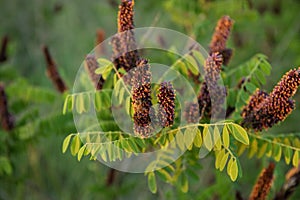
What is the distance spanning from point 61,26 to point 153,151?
121 inches

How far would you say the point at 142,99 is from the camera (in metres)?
1.31

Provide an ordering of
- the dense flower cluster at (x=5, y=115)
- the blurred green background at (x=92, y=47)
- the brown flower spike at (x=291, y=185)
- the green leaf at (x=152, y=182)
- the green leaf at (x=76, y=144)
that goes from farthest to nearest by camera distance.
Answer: the blurred green background at (x=92, y=47) → the dense flower cluster at (x=5, y=115) → the brown flower spike at (x=291, y=185) → the green leaf at (x=152, y=182) → the green leaf at (x=76, y=144)

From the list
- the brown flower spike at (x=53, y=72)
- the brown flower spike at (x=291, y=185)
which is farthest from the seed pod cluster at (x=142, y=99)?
the brown flower spike at (x=53, y=72)

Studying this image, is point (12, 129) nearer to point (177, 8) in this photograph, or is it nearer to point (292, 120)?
point (177, 8)

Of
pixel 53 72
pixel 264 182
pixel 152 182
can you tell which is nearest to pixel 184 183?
pixel 152 182

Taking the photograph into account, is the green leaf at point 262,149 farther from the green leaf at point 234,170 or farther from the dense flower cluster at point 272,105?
the green leaf at point 234,170

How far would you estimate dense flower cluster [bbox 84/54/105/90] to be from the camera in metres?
1.66

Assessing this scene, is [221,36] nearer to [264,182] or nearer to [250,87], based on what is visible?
[250,87]

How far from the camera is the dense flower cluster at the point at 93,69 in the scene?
166 cm

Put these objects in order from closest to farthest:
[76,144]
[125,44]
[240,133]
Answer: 1. [240,133]
2. [76,144]
3. [125,44]

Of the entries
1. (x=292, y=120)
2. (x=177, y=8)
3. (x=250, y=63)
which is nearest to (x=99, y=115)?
(x=250, y=63)

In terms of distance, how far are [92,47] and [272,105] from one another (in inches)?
79.9

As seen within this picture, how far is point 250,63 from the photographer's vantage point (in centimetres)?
173

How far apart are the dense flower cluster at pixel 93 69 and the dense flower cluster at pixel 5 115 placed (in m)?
0.52
